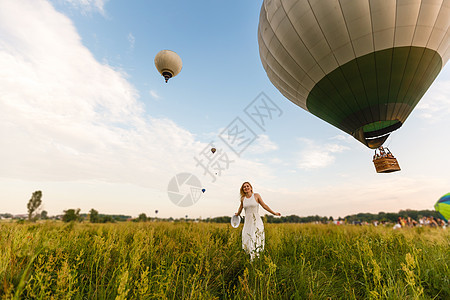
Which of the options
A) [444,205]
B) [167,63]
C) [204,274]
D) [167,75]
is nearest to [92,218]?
[167,75]

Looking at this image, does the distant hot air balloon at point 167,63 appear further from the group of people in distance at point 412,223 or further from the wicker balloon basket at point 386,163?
the group of people in distance at point 412,223

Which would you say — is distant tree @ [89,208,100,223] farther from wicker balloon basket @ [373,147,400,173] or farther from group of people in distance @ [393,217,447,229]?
group of people in distance @ [393,217,447,229]

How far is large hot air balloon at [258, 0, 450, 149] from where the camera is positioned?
7488 millimetres

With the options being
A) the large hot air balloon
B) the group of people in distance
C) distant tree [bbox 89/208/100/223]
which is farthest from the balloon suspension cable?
the group of people in distance

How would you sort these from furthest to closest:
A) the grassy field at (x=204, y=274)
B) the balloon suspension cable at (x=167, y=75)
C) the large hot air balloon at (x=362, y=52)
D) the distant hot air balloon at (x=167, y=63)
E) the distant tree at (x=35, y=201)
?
the distant tree at (x=35, y=201), the balloon suspension cable at (x=167, y=75), the distant hot air balloon at (x=167, y=63), the large hot air balloon at (x=362, y=52), the grassy field at (x=204, y=274)

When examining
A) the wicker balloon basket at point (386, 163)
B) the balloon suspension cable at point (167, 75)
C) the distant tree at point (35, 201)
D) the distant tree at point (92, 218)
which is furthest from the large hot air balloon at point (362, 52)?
the distant tree at point (35, 201)

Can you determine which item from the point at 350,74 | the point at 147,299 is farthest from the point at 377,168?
the point at 147,299

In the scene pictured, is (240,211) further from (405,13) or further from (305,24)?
(405,13)

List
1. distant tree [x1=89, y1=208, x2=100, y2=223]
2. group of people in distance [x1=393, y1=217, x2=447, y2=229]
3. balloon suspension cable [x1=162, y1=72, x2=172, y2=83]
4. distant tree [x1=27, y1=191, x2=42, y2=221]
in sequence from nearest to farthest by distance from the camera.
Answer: group of people in distance [x1=393, y1=217, x2=447, y2=229], balloon suspension cable [x1=162, y1=72, x2=172, y2=83], distant tree [x1=89, y1=208, x2=100, y2=223], distant tree [x1=27, y1=191, x2=42, y2=221]

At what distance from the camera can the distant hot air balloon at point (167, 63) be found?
1470 cm

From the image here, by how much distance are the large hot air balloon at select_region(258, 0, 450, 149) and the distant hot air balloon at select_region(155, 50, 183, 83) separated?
7.61 meters

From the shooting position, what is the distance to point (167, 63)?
48.3ft

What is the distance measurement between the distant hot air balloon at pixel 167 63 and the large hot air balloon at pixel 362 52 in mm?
7606

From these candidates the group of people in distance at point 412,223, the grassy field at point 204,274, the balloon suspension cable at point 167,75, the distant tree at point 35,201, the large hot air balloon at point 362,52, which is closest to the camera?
the grassy field at point 204,274
